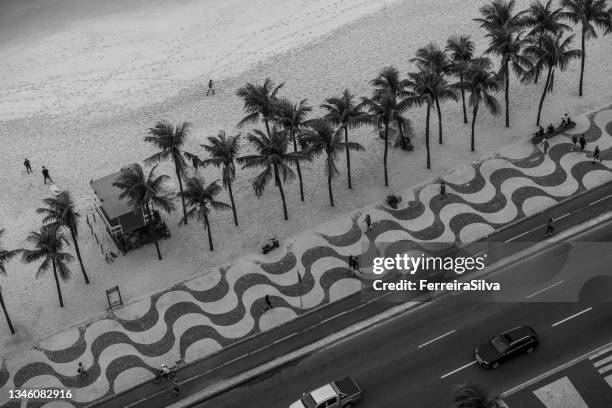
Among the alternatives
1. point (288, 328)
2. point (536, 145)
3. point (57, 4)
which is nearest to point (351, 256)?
point (288, 328)

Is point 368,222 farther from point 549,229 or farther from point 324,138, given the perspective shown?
point 549,229

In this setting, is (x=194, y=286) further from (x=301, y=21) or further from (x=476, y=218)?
(x=301, y=21)

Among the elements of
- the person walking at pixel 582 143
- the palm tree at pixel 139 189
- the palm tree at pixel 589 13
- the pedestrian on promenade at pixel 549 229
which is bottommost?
the pedestrian on promenade at pixel 549 229

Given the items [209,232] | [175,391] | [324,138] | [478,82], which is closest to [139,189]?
[209,232]

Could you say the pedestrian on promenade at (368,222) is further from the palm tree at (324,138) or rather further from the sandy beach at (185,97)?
the palm tree at (324,138)

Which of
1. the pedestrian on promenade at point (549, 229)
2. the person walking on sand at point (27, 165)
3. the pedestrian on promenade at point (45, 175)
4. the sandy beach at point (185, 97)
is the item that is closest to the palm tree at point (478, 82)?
the sandy beach at point (185, 97)

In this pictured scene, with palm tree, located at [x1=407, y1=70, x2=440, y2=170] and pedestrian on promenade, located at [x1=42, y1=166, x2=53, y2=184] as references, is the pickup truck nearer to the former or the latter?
palm tree, located at [x1=407, y1=70, x2=440, y2=170]
